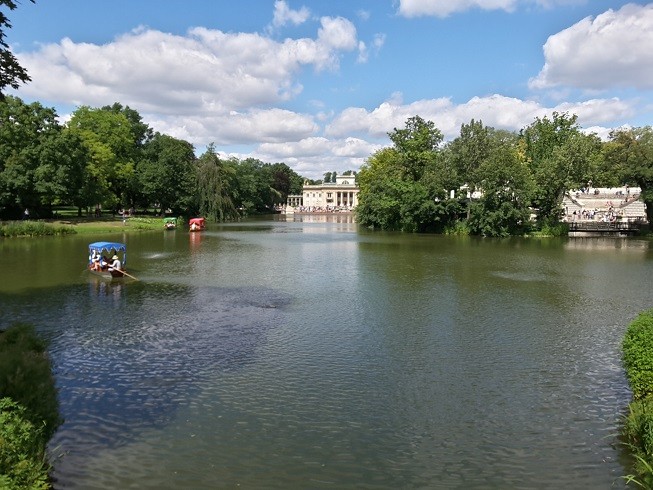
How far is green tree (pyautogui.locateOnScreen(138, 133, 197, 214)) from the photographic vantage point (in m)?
78.6

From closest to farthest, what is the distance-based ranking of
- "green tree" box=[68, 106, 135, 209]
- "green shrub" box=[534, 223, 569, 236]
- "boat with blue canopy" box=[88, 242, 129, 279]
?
"boat with blue canopy" box=[88, 242, 129, 279] → "green shrub" box=[534, 223, 569, 236] → "green tree" box=[68, 106, 135, 209]

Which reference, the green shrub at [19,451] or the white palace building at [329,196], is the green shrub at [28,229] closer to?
the green shrub at [19,451]

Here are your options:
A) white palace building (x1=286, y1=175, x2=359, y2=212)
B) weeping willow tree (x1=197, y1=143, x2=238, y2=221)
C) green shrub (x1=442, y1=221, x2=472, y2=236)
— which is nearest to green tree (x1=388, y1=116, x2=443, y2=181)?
green shrub (x1=442, y1=221, x2=472, y2=236)

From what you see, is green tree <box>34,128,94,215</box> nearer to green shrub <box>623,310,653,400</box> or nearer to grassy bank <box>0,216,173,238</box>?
grassy bank <box>0,216,173,238</box>

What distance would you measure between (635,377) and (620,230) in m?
62.0

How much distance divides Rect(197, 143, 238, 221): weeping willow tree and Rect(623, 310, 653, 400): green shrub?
79.7 metres

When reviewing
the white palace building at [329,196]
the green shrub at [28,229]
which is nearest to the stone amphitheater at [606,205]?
the green shrub at [28,229]

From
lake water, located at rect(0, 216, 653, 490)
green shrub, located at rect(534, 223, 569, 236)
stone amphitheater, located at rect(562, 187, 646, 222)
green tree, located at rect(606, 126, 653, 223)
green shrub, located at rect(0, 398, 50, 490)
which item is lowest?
lake water, located at rect(0, 216, 653, 490)

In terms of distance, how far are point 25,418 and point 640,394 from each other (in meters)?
11.1

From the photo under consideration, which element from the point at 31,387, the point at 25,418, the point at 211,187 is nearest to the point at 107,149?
the point at 211,187

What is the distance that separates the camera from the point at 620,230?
212 ft

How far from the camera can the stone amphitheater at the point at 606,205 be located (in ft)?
240

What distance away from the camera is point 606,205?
3172 inches

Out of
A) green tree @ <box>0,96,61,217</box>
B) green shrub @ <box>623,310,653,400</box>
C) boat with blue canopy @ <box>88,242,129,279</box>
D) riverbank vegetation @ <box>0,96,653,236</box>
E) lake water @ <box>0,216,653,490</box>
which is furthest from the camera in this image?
riverbank vegetation @ <box>0,96,653,236</box>
